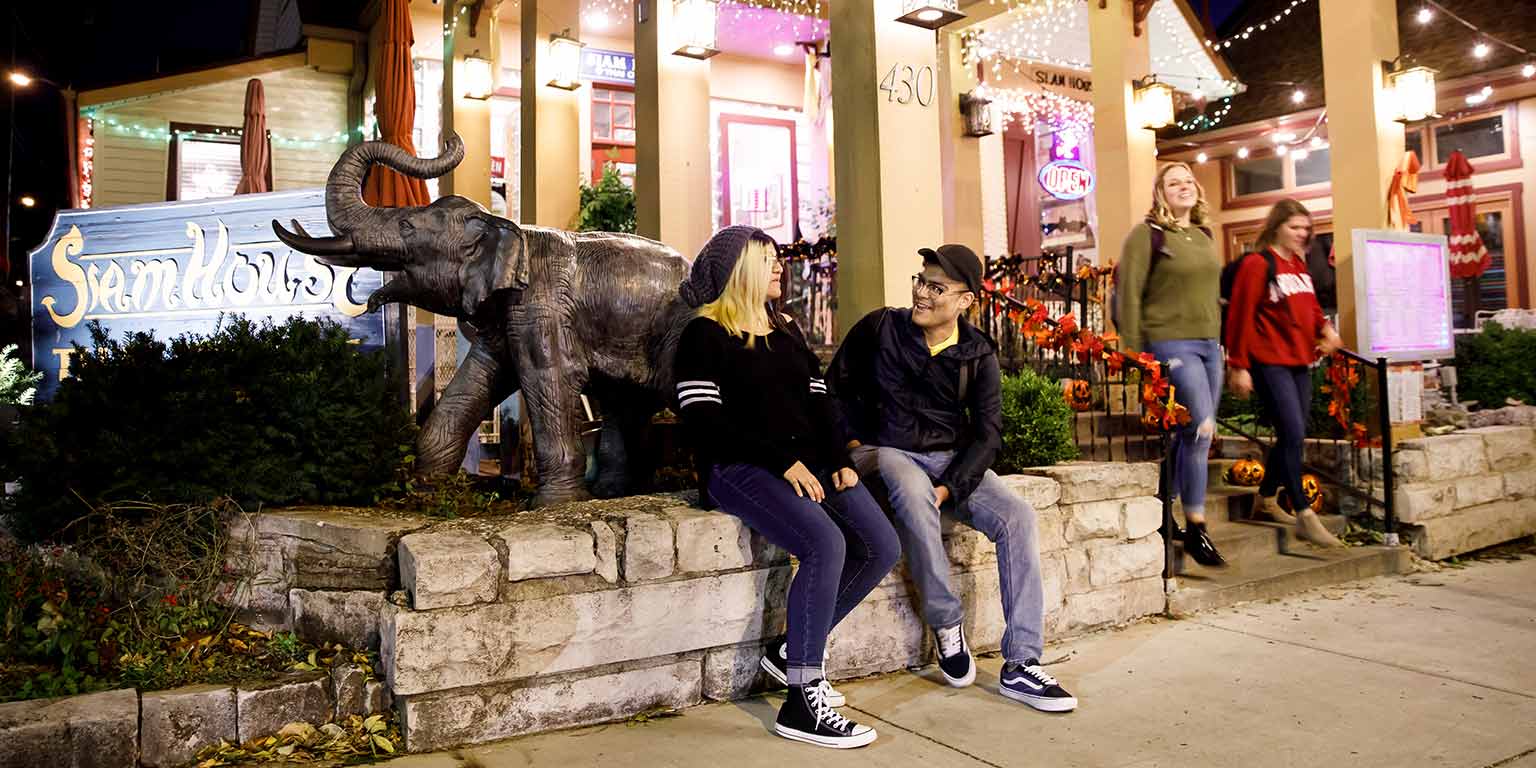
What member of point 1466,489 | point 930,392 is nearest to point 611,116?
point 1466,489

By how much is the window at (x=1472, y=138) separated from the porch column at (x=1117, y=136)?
27.2ft

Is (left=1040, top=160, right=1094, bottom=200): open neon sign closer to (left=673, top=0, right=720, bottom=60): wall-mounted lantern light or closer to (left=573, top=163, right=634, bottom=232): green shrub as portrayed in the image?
(left=573, top=163, right=634, bottom=232): green shrub

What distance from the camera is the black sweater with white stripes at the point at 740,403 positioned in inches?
154

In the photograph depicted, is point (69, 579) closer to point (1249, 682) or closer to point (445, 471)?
point (445, 471)

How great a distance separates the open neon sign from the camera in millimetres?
16053

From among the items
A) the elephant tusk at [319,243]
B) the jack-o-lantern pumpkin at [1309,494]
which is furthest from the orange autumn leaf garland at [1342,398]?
the elephant tusk at [319,243]

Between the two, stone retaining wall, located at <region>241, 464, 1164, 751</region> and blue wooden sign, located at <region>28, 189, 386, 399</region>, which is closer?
stone retaining wall, located at <region>241, 464, 1164, 751</region>

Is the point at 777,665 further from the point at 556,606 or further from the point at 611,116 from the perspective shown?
the point at 611,116

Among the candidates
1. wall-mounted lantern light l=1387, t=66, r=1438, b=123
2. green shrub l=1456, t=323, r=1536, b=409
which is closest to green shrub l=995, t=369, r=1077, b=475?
wall-mounted lantern light l=1387, t=66, r=1438, b=123

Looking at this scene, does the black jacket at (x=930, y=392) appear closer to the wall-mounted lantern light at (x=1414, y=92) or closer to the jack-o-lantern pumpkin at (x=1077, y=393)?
the jack-o-lantern pumpkin at (x=1077, y=393)

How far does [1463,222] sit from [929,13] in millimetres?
13011

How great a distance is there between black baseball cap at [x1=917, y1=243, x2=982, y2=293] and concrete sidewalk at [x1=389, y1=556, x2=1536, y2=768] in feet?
5.35

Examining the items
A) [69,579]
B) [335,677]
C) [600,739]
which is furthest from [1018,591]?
[69,579]

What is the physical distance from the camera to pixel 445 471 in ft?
15.7
